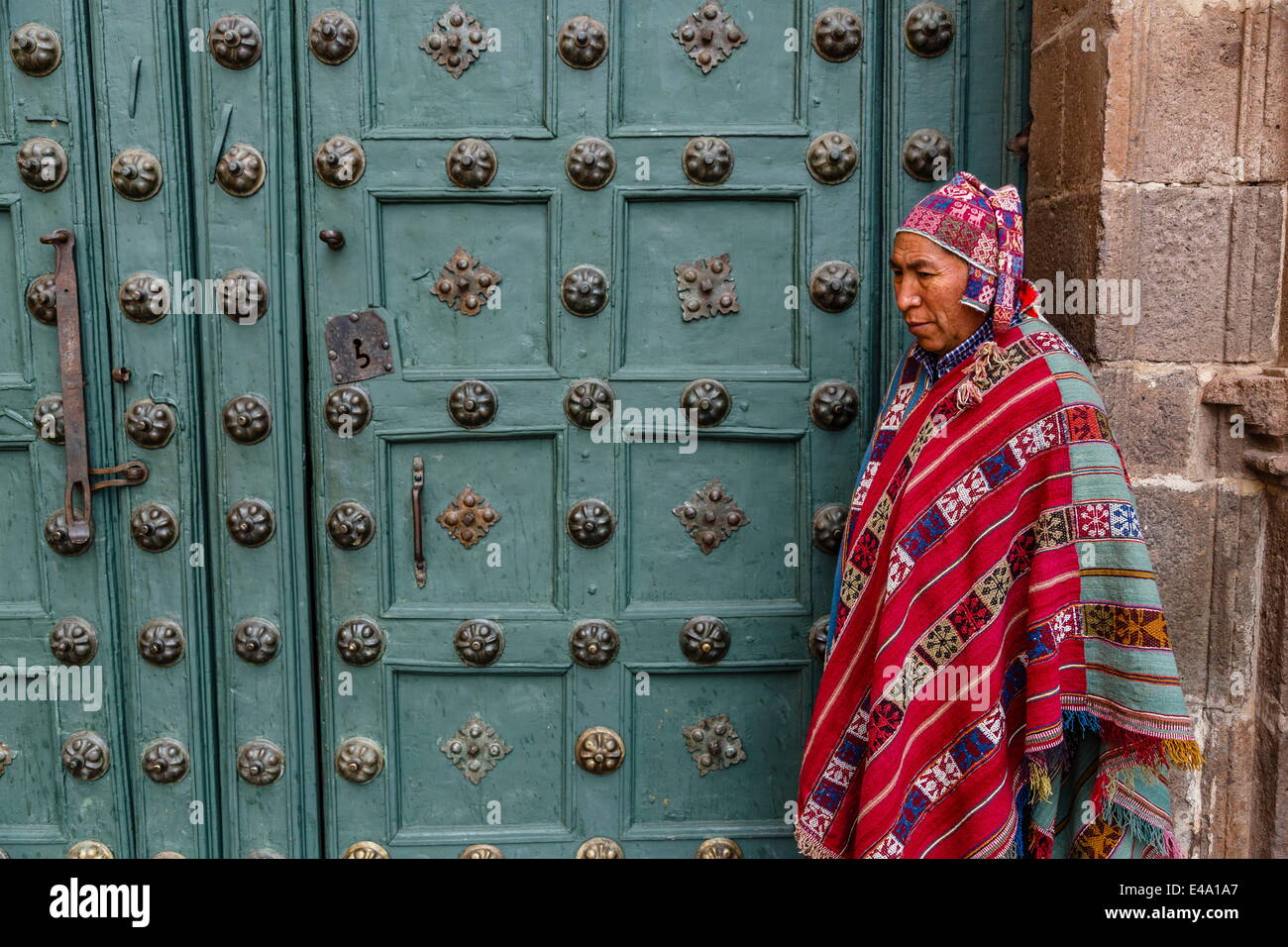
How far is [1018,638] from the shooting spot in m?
1.64

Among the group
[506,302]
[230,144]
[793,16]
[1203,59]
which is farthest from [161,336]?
[1203,59]

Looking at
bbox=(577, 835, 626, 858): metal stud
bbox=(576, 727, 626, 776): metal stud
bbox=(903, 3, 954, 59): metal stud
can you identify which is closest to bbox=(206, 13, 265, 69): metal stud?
bbox=(903, 3, 954, 59): metal stud

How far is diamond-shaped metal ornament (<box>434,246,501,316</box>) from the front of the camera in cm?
214

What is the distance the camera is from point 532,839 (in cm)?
224

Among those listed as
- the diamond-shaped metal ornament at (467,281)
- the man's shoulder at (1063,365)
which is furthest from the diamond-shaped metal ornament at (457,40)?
the man's shoulder at (1063,365)

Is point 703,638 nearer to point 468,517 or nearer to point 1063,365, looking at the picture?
point 468,517

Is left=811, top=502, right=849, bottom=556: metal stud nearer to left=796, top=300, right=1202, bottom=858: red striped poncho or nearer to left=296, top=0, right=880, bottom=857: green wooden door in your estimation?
left=296, top=0, right=880, bottom=857: green wooden door

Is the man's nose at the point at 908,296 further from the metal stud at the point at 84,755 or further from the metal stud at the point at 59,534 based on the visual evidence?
the metal stud at the point at 84,755

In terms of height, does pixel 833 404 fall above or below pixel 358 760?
above

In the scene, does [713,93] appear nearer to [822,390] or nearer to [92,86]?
[822,390]

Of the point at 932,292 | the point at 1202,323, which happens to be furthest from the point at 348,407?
the point at 1202,323

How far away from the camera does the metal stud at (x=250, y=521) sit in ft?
7.10

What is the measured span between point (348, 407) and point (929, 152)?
1.40 meters

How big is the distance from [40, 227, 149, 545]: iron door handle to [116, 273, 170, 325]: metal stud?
100 millimetres
